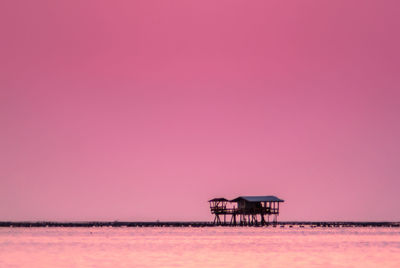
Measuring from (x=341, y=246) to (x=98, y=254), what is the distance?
24179mm

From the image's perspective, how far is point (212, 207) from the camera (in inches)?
6427

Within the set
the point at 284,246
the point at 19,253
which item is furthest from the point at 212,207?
the point at 19,253

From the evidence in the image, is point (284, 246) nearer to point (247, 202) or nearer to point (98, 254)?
point (98, 254)

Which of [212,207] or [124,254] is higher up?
[212,207]

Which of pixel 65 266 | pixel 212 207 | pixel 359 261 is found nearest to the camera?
pixel 65 266

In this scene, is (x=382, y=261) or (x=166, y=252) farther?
(x=166, y=252)

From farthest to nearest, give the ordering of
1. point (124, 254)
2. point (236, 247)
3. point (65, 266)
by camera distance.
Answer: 1. point (236, 247)
2. point (124, 254)
3. point (65, 266)

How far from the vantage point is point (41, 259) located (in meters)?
68.7

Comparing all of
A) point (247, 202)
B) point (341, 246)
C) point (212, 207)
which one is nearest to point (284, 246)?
point (341, 246)

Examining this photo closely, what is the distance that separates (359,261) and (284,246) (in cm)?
2154

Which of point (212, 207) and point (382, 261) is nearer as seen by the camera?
point (382, 261)

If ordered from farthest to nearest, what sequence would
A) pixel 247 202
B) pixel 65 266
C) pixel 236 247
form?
pixel 247 202
pixel 236 247
pixel 65 266

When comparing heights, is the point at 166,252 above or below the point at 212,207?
below

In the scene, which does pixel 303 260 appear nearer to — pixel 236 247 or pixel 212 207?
pixel 236 247
